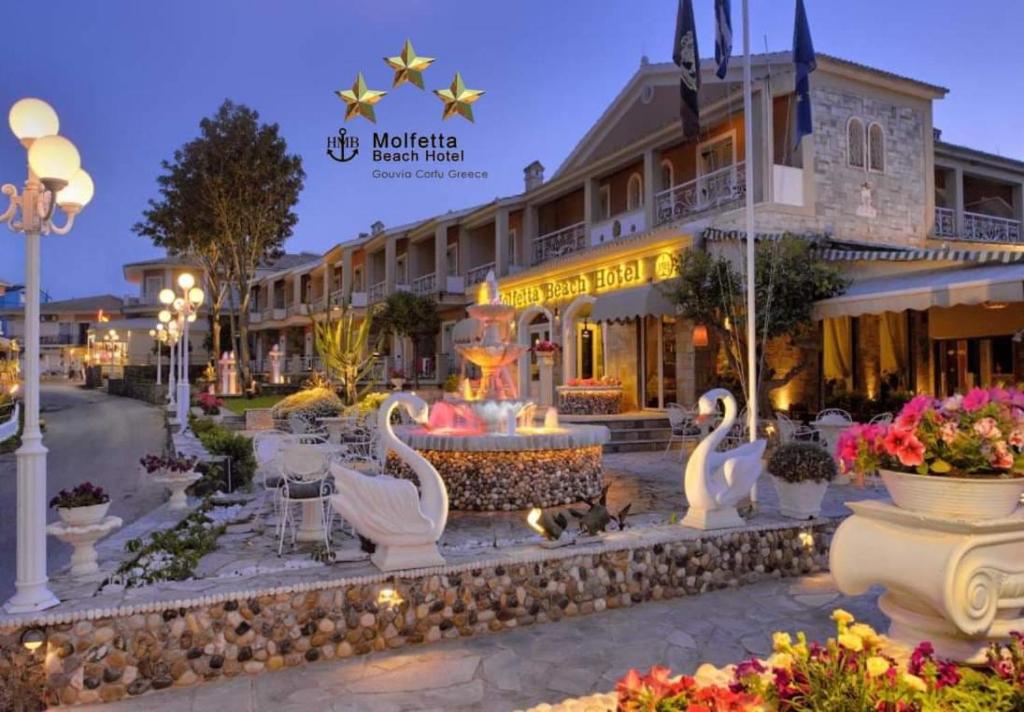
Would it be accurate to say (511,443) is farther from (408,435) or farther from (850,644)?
(850,644)

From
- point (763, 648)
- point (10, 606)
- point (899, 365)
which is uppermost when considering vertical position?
point (899, 365)

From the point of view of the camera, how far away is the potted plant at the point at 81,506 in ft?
16.8

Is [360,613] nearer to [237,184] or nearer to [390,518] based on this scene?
[390,518]

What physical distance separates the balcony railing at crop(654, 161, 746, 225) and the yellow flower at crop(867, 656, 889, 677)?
13.1 metres

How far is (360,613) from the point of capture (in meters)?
4.83

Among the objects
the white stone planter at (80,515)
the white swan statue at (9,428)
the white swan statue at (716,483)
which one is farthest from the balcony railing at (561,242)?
the white stone planter at (80,515)

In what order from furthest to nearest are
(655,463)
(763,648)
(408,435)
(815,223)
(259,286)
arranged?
1. (259,286)
2. (815,223)
3. (655,463)
4. (408,435)
5. (763,648)

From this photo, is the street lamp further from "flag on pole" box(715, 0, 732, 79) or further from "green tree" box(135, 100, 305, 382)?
"green tree" box(135, 100, 305, 382)

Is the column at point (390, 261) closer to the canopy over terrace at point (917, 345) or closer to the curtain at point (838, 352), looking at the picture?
the curtain at point (838, 352)

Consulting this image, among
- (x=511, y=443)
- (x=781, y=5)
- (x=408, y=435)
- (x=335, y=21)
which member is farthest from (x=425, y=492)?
(x=335, y=21)

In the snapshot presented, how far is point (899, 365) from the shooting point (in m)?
15.2

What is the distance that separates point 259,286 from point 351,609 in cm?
4815

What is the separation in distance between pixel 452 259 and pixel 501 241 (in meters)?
5.23

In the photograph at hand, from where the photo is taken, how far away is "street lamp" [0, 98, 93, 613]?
4.33 meters
